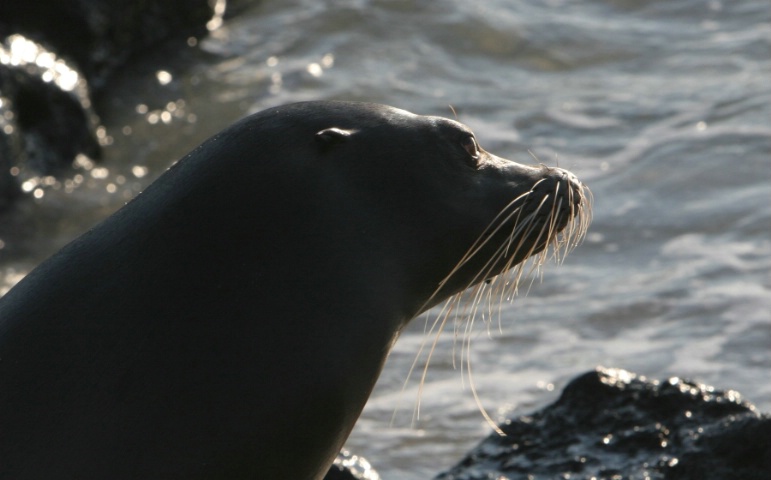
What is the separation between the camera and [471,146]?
4621 millimetres

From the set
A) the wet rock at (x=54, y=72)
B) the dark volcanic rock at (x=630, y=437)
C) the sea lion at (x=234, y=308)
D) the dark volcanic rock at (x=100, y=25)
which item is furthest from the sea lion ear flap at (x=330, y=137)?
the dark volcanic rock at (x=100, y=25)

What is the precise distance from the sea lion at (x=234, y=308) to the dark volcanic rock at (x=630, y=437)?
1335 millimetres

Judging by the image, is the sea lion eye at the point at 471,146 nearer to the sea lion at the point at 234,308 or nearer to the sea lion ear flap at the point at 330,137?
the sea lion at the point at 234,308

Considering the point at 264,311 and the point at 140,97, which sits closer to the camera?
the point at 264,311

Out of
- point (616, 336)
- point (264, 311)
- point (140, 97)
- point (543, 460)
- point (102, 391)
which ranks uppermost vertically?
point (140, 97)

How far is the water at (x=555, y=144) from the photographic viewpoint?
7.77m

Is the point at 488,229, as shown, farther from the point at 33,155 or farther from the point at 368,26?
the point at 368,26

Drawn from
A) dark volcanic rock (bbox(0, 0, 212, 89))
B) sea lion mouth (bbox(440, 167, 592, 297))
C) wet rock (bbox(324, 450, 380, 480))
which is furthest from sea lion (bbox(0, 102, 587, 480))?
dark volcanic rock (bbox(0, 0, 212, 89))

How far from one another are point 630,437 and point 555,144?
20.1 feet

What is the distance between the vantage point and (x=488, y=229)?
4.56 metres

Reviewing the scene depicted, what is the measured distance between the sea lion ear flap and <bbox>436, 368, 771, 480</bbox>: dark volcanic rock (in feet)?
5.72

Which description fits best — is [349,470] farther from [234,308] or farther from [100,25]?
[100,25]

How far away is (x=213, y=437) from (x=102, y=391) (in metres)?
0.33

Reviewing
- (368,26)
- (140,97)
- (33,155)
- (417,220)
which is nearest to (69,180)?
(33,155)
